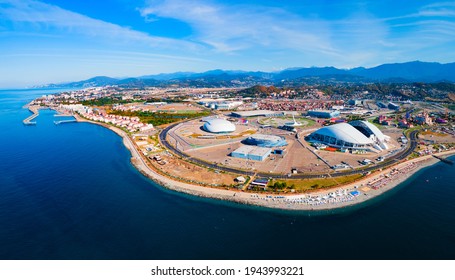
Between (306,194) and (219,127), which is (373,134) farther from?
(219,127)

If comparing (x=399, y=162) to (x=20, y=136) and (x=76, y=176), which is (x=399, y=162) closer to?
(x=76, y=176)

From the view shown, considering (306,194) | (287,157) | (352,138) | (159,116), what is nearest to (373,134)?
(352,138)

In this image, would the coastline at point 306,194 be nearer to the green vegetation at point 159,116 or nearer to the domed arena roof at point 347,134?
the domed arena roof at point 347,134

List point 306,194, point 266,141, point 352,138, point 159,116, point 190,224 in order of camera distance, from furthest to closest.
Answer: point 159,116, point 266,141, point 352,138, point 306,194, point 190,224

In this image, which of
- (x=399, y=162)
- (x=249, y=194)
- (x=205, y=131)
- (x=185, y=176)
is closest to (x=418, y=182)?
(x=399, y=162)

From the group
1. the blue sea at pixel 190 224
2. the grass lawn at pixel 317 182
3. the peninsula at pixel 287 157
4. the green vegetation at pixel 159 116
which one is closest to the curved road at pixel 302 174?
the peninsula at pixel 287 157
